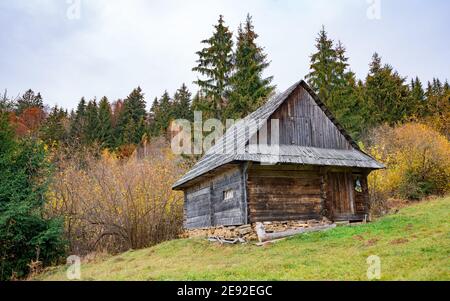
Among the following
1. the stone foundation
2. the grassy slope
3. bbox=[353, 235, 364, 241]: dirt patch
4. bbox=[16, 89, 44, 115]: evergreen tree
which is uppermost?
bbox=[16, 89, 44, 115]: evergreen tree

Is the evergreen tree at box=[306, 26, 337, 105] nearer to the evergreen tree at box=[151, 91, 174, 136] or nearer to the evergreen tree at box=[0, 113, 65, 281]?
the evergreen tree at box=[151, 91, 174, 136]

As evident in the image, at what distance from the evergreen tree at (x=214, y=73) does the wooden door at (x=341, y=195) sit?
15.9 m

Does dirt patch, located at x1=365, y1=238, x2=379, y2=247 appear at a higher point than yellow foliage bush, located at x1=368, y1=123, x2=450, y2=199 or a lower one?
lower

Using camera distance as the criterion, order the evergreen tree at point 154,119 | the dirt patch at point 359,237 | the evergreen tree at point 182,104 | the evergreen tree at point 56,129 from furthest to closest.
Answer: the evergreen tree at point 154,119
the evergreen tree at point 182,104
the evergreen tree at point 56,129
the dirt patch at point 359,237

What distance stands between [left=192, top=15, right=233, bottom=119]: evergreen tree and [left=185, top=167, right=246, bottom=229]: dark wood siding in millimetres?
12104

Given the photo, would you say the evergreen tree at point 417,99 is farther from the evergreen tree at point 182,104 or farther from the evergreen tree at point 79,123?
the evergreen tree at point 79,123

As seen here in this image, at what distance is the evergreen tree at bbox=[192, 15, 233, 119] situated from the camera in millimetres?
31938

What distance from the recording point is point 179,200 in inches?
933

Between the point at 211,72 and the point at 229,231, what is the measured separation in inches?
738

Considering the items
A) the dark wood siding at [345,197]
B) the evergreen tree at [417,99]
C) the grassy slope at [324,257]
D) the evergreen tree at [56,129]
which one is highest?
the evergreen tree at [417,99]

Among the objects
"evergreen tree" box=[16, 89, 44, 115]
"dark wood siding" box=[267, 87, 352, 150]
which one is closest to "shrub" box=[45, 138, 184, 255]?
"dark wood siding" box=[267, 87, 352, 150]

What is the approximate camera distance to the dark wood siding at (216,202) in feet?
51.4

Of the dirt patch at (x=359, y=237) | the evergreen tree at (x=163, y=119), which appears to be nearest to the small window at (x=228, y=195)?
the dirt patch at (x=359, y=237)

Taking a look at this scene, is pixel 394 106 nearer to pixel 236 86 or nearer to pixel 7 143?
pixel 236 86
